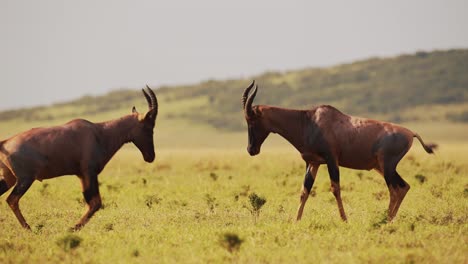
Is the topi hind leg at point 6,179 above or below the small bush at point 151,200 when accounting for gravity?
above

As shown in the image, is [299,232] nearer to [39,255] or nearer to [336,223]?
[336,223]

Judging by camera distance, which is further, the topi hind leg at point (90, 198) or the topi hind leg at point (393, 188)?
the topi hind leg at point (393, 188)

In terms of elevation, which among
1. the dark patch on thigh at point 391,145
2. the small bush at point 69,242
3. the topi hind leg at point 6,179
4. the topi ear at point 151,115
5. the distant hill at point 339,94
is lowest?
the distant hill at point 339,94

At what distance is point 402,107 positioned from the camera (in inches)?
3967

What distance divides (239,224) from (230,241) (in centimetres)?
342

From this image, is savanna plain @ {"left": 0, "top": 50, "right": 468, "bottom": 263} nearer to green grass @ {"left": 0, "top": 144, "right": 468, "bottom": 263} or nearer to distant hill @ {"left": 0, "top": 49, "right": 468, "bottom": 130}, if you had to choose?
green grass @ {"left": 0, "top": 144, "right": 468, "bottom": 263}

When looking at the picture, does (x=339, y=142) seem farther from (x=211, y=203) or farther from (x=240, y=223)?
(x=211, y=203)

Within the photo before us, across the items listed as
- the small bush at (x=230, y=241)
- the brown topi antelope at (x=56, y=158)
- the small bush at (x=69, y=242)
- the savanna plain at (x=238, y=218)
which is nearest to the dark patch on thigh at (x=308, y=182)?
the savanna plain at (x=238, y=218)

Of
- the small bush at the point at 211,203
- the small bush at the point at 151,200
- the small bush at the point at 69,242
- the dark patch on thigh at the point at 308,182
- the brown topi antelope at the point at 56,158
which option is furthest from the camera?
the small bush at the point at 151,200

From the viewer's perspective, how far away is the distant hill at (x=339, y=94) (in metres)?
101

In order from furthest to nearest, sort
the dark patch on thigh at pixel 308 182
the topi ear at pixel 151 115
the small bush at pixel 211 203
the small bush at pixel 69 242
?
the small bush at pixel 211 203 < the dark patch on thigh at pixel 308 182 < the topi ear at pixel 151 115 < the small bush at pixel 69 242

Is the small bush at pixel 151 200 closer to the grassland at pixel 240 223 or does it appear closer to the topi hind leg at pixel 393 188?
the grassland at pixel 240 223

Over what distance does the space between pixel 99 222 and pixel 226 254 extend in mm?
4767

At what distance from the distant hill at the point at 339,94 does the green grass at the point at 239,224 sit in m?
72.4
